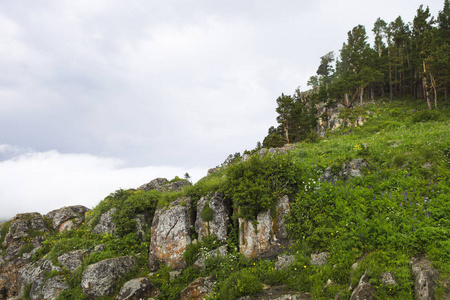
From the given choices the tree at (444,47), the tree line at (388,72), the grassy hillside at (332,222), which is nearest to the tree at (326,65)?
the tree line at (388,72)

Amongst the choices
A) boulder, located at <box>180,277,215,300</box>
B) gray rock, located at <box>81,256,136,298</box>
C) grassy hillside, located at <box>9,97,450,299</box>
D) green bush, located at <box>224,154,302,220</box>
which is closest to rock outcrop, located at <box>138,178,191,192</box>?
grassy hillside, located at <box>9,97,450,299</box>

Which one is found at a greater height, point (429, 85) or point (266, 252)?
point (429, 85)

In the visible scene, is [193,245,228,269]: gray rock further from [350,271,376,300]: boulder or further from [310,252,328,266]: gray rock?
[350,271,376,300]: boulder

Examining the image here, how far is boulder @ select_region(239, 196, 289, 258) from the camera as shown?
10.5 meters

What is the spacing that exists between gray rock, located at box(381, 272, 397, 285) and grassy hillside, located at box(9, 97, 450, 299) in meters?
0.10

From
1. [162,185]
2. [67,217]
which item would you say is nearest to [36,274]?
[67,217]

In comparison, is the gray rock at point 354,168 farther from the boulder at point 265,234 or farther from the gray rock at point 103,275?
the gray rock at point 103,275

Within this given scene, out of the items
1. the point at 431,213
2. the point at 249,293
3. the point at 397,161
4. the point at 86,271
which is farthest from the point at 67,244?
the point at 397,161

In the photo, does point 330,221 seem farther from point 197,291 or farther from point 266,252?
point 197,291

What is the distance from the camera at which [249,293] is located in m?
8.47

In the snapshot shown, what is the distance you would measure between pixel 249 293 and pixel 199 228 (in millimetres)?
5121

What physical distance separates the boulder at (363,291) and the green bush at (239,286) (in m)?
3.47

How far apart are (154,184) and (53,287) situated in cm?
1089

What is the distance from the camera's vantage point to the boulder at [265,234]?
10.5 m
